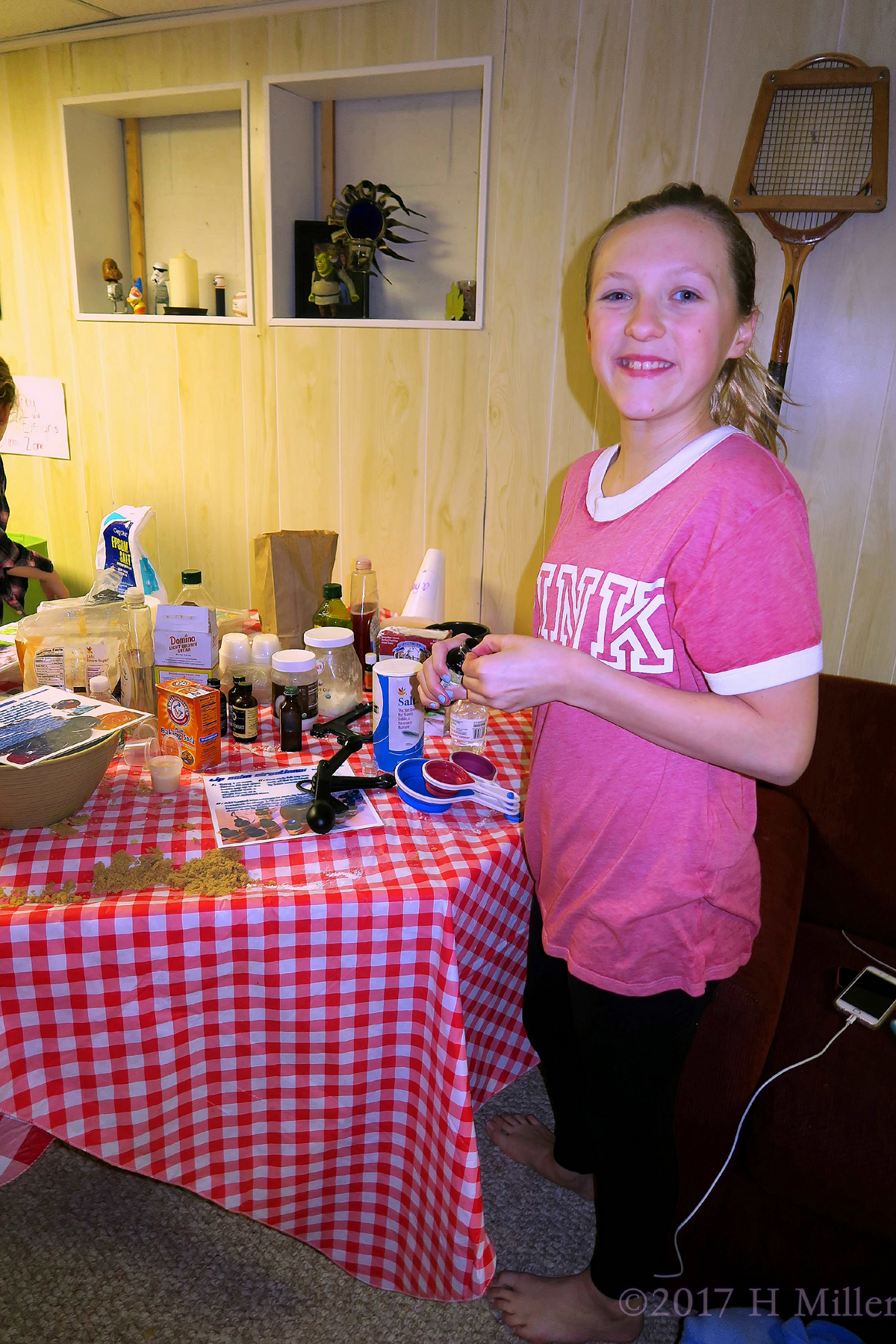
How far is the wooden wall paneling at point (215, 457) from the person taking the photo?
253 centimetres

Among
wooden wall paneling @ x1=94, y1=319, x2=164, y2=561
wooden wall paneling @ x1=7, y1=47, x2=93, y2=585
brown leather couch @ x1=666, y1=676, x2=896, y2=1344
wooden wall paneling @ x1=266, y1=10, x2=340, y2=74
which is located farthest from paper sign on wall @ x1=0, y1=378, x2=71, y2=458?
brown leather couch @ x1=666, y1=676, x2=896, y2=1344

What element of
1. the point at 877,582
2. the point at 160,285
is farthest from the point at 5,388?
the point at 877,582

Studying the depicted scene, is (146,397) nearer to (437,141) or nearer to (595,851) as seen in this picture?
(437,141)

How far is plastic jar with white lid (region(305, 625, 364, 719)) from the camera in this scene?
1.60 metres

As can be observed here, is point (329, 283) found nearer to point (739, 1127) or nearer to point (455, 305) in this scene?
point (455, 305)

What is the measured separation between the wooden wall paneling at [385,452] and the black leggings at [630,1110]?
1520 millimetres

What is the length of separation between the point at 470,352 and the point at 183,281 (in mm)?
984

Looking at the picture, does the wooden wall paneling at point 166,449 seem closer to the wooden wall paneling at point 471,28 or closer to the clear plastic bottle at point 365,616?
the clear plastic bottle at point 365,616

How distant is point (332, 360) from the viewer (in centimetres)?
238

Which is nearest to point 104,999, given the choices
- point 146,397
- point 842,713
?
point 842,713

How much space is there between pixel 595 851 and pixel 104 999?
630mm

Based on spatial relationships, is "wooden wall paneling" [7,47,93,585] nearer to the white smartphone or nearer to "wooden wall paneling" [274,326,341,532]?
"wooden wall paneling" [274,326,341,532]

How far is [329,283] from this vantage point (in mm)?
2322

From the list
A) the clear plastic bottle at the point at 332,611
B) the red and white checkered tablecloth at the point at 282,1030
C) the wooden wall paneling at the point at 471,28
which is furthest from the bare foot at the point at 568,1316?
the wooden wall paneling at the point at 471,28
